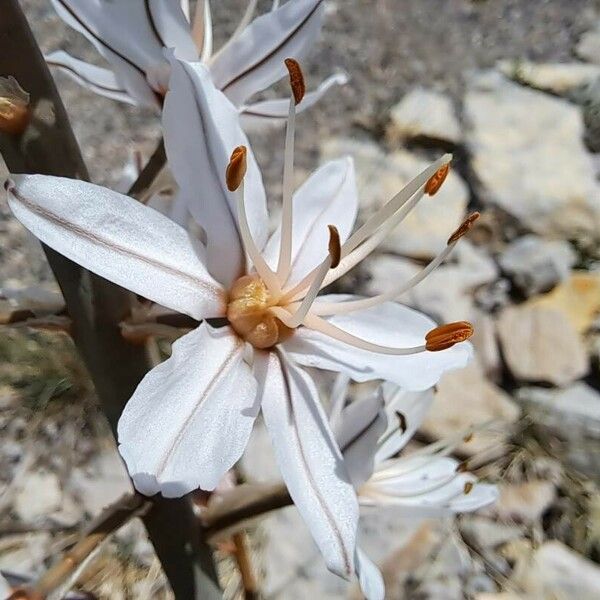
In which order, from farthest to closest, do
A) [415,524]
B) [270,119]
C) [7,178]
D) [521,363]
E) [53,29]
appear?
[53,29], [521,363], [415,524], [270,119], [7,178]

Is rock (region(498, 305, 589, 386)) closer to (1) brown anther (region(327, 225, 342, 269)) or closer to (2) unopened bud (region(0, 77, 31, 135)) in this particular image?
(1) brown anther (region(327, 225, 342, 269))

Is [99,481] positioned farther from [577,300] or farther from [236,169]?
[236,169]

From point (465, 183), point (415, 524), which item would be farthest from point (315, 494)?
point (465, 183)

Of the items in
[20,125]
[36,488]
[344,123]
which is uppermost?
[20,125]

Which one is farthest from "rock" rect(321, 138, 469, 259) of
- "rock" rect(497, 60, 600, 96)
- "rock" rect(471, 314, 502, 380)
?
"rock" rect(497, 60, 600, 96)

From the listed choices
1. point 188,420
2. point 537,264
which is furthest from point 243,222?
point 537,264

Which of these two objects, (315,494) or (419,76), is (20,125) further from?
(419,76)
